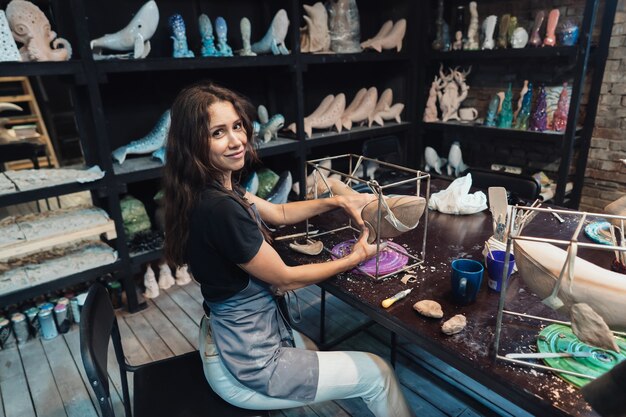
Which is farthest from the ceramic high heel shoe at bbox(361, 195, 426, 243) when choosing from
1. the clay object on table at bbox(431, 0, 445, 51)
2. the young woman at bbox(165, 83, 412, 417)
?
the clay object on table at bbox(431, 0, 445, 51)

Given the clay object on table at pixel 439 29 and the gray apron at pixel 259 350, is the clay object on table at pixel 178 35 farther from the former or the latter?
the clay object on table at pixel 439 29

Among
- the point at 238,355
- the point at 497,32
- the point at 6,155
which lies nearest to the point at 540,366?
the point at 238,355

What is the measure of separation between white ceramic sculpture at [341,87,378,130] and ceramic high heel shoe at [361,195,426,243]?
6.63 ft

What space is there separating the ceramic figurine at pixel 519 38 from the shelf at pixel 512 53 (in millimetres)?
70

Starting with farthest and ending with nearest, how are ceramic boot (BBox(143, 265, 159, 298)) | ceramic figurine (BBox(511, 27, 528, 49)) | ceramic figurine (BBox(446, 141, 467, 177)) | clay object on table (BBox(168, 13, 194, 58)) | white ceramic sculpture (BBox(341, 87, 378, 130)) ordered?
ceramic figurine (BBox(446, 141, 467, 177)) → white ceramic sculpture (BBox(341, 87, 378, 130)) → ceramic figurine (BBox(511, 27, 528, 49)) → ceramic boot (BBox(143, 265, 159, 298)) → clay object on table (BBox(168, 13, 194, 58))

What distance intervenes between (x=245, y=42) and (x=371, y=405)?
213 centimetres

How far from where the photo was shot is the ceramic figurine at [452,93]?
10.6ft

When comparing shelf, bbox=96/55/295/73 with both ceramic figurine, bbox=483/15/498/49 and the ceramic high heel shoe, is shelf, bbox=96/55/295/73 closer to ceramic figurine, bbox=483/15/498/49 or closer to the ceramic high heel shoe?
ceramic figurine, bbox=483/15/498/49

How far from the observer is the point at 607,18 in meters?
2.43

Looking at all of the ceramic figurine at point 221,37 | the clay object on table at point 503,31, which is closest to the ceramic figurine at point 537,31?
the clay object on table at point 503,31

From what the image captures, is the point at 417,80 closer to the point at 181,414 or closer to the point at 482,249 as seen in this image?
the point at 482,249

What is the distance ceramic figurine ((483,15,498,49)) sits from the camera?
2.85 m

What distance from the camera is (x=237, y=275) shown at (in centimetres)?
110

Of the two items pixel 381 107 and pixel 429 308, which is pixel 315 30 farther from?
pixel 429 308
